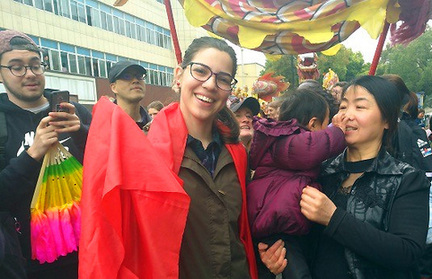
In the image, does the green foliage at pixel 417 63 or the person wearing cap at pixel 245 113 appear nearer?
the person wearing cap at pixel 245 113

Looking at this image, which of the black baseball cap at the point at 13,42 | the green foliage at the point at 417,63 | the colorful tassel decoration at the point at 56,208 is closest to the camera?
the colorful tassel decoration at the point at 56,208

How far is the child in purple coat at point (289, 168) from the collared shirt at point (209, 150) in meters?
0.21

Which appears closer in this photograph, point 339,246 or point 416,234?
point 416,234

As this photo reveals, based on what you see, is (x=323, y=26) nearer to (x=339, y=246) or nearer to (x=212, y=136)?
(x=212, y=136)

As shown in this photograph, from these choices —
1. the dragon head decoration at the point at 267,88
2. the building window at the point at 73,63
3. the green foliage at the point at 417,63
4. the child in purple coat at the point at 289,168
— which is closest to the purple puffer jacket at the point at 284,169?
the child in purple coat at the point at 289,168

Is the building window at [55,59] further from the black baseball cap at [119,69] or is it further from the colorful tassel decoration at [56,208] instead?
the colorful tassel decoration at [56,208]

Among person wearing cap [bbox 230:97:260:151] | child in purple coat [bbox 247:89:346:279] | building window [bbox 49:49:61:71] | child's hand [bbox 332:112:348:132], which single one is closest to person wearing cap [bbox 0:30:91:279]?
child in purple coat [bbox 247:89:346:279]

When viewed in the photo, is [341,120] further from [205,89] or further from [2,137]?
[2,137]

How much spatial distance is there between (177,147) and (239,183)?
387mm

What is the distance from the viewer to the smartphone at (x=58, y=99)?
170 cm

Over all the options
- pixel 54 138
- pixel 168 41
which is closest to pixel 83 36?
pixel 168 41

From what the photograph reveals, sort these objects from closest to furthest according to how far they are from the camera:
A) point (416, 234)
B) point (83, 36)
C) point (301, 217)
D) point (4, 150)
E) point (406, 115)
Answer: point (416, 234), point (301, 217), point (4, 150), point (406, 115), point (83, 36)

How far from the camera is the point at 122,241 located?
1268mm

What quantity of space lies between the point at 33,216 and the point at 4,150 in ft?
1.38
